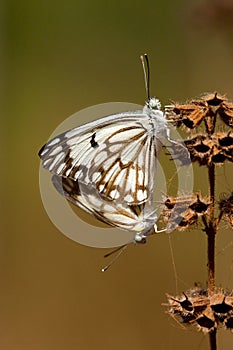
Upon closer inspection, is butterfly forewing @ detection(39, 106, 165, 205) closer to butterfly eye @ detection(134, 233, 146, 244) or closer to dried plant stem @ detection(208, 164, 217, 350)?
butterfly eye @ detection(134, 233, 146, 244)

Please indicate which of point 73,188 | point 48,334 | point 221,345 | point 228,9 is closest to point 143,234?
point 73,188

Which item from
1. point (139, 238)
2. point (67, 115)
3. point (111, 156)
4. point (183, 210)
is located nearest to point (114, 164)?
point (111, 156)

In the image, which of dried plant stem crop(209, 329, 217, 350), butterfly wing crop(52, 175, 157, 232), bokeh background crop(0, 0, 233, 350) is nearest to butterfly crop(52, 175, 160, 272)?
butterfly wing crop(52, 175, 157, 232)

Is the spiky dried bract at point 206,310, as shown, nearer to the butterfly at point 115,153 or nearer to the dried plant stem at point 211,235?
the dried plant stem at point 211,235

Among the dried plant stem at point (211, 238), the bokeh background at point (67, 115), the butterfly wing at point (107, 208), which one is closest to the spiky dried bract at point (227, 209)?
the dried plant stem at point (211, 238)

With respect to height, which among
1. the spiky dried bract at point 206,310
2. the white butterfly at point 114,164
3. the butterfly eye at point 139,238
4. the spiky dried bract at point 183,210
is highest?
the white butterfly at point 114,164

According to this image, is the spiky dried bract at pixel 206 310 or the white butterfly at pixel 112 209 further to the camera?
the white butterfly at pixel 112 209

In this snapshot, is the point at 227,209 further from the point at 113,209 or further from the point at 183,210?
the point at 113,209

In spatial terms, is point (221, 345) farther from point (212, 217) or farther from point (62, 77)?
point (62, 77)
